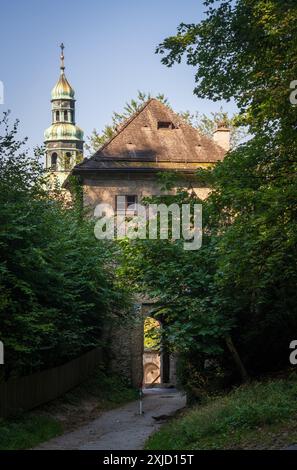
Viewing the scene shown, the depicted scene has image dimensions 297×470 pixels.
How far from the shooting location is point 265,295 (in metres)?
23.5

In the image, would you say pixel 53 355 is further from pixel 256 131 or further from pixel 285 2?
pixel 285 2

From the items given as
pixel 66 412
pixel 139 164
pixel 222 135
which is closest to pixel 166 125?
pixel 222 135

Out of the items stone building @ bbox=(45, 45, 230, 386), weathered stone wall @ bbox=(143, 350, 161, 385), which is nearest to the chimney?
stone building @ bbox=(45, 45, 230, 386)

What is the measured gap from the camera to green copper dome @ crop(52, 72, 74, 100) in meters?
86.5

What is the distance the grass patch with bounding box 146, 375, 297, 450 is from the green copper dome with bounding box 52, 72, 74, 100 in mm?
70789

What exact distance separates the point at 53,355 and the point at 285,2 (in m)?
13.6

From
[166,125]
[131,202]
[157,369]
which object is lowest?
[157,369]

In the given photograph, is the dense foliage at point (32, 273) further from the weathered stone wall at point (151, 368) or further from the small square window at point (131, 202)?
the weathered stone wall at point (151, 368)

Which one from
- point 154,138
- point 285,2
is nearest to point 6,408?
point 285,2

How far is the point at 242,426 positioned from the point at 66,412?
34.6 feet

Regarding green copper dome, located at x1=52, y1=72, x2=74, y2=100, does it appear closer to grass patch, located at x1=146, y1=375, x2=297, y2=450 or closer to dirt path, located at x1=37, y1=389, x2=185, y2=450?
dirt path, located at x1=37, y1=389, x2=185, y2=450

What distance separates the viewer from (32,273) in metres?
21.8

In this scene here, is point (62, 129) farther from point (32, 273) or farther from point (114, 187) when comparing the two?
point (32, 273)

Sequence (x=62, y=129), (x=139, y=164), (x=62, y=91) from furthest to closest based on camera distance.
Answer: (x=62, y=129)
(x=62, y=91)
(x=139, y=164)
